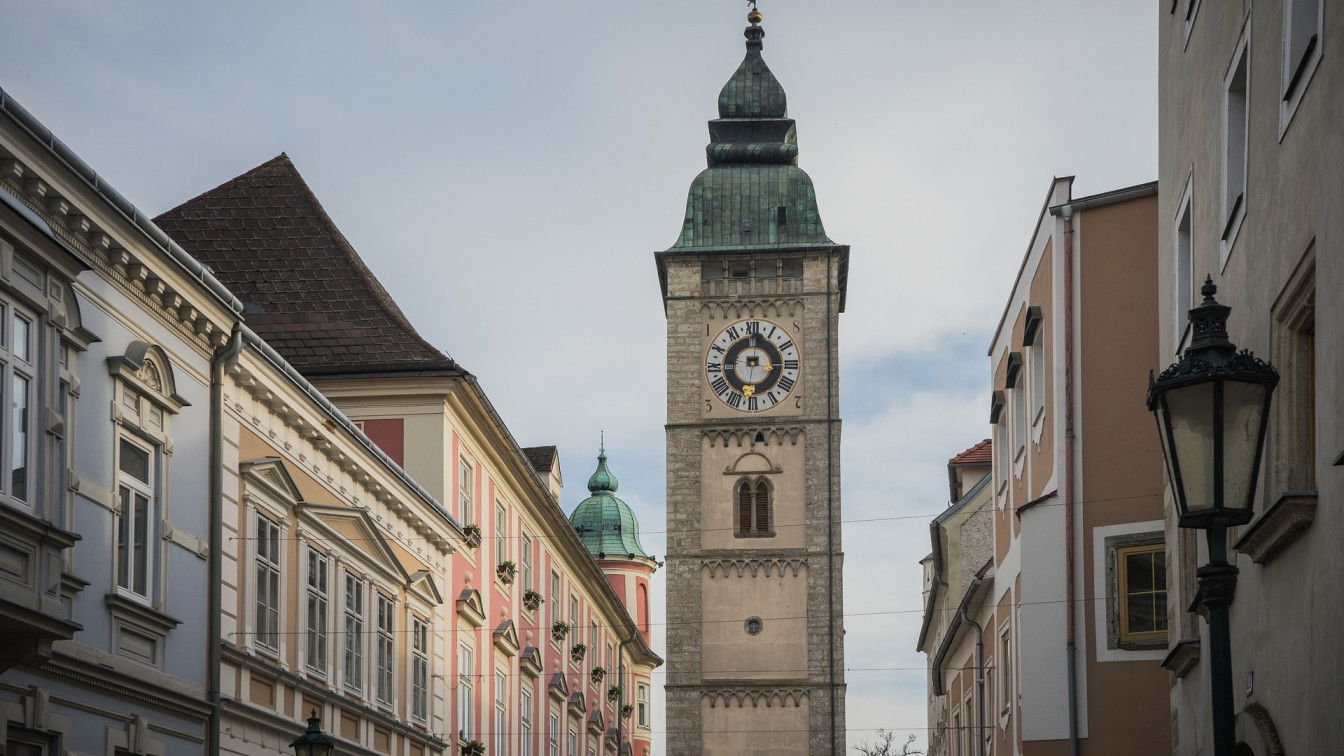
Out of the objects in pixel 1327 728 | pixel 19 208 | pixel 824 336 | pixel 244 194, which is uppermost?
pixel 824 336

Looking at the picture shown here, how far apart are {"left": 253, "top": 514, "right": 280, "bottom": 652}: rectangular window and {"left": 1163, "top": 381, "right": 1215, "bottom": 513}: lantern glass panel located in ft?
44.1

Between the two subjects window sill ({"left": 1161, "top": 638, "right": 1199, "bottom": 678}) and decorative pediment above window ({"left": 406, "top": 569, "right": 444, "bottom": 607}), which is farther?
decorative pediment above window ({"left": 406, "top": 569, "right": 444, "bottom": 607})

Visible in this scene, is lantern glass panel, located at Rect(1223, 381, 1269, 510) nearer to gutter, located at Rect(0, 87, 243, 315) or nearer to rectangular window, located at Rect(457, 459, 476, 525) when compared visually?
gutter, located at Rect(0, 87, 243, 315)

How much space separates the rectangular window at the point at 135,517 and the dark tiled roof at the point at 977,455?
25137mm

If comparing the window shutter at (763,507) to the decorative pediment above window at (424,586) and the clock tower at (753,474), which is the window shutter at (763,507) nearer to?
the clock tower at (753,474)

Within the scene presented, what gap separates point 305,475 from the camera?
838 inches

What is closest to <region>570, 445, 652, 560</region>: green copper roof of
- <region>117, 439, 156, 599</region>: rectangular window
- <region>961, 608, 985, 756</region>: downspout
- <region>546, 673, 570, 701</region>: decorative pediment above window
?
<region>546, 673, 570, 701</region>: decorative pediment above window

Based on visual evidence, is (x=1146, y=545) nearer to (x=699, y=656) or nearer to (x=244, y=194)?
(x=244, y=194)

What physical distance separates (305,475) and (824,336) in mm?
48037

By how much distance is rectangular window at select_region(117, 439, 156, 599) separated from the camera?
51.4ft

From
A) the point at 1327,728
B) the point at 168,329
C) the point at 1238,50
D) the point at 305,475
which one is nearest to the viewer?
the point at 1327,728

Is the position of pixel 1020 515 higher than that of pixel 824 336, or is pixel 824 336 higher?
pixel 824 336

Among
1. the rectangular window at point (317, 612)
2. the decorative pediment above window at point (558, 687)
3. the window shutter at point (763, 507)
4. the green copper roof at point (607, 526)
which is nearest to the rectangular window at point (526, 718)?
the decorative pediment above window at point (558, 687)

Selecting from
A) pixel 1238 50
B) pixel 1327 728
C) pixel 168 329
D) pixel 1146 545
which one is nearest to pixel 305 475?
pixel 168 329
